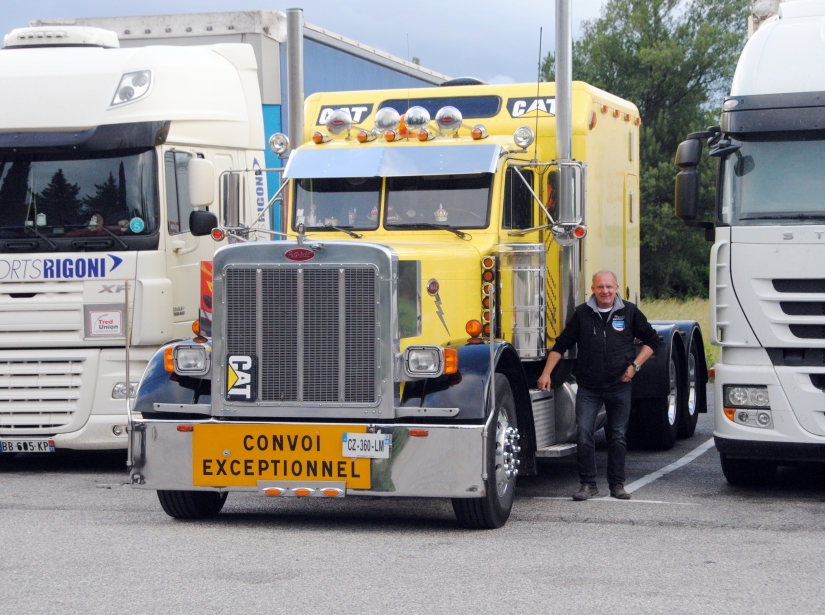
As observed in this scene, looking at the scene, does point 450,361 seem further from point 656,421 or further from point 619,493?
point 656,421

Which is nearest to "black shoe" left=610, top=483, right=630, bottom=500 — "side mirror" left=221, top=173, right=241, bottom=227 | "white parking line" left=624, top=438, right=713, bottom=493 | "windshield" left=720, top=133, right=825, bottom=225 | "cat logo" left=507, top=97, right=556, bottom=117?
"white parking line" left=624, top=438, right=713, bottom=493

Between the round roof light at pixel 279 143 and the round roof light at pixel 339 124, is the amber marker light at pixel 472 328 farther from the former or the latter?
the round roof light at pixel 279 143

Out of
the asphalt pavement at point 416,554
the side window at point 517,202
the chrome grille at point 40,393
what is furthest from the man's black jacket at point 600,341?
the chrome grille at point 40,393

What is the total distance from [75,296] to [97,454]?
2.72 m

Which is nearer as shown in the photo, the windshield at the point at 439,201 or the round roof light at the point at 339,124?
the windshield at the point at 439,201

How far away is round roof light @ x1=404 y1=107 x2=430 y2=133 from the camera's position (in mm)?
9812

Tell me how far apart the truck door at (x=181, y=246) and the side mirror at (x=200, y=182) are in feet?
1.88

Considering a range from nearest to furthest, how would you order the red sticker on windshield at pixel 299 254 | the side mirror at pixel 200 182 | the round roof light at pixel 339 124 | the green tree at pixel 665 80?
the red sticker on windshield at pixel 299 254
the round roof light at pixel 339 124
the side mirror at pixel 200 182
the green tree at pixel 665 80

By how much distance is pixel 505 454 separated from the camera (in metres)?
8.73

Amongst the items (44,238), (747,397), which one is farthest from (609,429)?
(44,238)

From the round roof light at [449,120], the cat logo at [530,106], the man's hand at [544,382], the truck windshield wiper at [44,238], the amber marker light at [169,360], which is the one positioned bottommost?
the man's hand at [544,382]

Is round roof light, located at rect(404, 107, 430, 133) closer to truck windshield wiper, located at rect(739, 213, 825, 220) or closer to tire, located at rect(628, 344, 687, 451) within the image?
truck windshield wiper, located at rect(739, 213, 825, 220)

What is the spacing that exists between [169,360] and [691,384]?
6999 mm

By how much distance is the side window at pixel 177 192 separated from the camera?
11.3 metres
